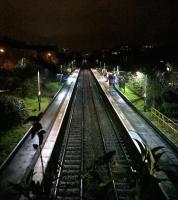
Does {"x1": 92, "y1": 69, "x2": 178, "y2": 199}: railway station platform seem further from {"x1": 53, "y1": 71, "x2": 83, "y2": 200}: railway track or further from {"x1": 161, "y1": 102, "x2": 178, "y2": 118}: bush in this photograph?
{"x1": 53, "y1": 71, "x2": 83, "y2": 200}: railway track

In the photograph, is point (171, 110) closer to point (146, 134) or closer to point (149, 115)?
point (149, 115)

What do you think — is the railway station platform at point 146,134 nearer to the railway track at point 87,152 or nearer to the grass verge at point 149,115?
the grass verge at point 149,115

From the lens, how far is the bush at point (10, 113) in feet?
78.6

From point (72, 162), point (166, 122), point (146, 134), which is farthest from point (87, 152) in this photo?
point (166, 122)

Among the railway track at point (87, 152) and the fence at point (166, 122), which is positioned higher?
the fence at point (166, 122)

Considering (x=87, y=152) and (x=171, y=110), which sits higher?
(x=171, y=110)

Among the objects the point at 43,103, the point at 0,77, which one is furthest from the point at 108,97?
the point at 0,77

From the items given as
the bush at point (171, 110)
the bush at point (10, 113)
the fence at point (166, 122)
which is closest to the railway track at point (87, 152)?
the fence at point (166, 122)

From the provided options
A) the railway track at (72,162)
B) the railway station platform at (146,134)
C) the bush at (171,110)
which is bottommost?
the railway track at (72,162)

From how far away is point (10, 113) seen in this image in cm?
2470

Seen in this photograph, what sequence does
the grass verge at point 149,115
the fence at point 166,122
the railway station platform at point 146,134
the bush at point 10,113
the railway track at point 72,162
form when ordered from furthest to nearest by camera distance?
the bush at point 10,113, the fence at point 166,122, the grass verge at point 149,115, the railway station platform at point 146,134, the railway track at point 72,162

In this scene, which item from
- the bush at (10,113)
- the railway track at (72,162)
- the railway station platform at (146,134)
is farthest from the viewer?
the bush at (10,113)

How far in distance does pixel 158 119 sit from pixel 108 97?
1579cm

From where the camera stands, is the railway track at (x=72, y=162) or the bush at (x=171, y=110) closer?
the railway track at (x=72, y=162)
